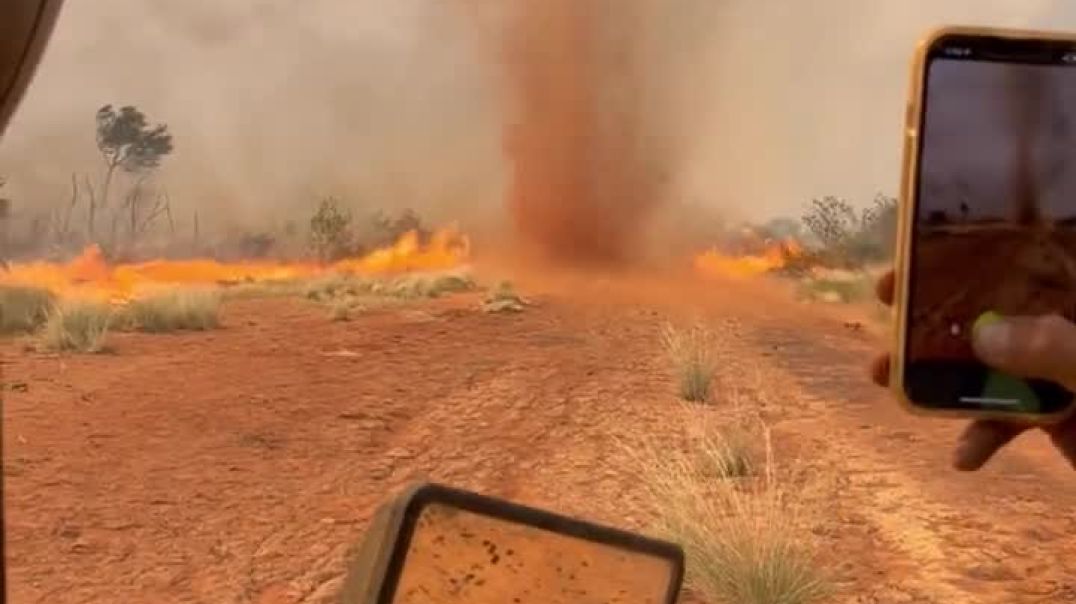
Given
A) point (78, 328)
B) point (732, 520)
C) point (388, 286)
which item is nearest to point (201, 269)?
point (78, 328)

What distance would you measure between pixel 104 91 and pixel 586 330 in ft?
3.30

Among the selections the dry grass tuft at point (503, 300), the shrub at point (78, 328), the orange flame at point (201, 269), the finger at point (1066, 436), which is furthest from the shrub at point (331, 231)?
the finger at point (1066, 436)

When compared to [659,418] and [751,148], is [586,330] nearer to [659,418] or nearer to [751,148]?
[659,418]

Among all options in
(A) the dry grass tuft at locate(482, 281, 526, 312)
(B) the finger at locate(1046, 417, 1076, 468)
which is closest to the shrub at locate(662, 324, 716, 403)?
(A) the dry grass tuft at locate(482, 281, 526, 312)

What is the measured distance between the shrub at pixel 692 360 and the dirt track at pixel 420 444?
0.12ft

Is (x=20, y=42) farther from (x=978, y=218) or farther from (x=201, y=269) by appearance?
(x=201, y=269)

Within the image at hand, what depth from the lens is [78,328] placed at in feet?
9.07

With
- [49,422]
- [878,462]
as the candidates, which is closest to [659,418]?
[878,462]

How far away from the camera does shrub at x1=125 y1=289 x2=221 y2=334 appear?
273 centimetres

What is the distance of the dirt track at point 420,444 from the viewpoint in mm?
2582

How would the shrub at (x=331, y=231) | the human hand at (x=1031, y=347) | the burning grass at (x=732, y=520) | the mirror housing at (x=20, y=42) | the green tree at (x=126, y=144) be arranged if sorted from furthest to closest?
the shrub at (x=331, y=231), the green tree at (x=126, y=144), the burning grass at (x=732, y=520), the human hand at (x=1031, y=347), the mirror housing at (x=20, y=42)

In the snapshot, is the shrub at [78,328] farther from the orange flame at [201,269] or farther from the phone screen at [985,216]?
the phone screen at [985,216]

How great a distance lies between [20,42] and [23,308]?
2.33 metres

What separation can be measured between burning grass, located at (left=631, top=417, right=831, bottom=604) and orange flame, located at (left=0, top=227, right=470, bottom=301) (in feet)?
1.76
